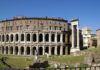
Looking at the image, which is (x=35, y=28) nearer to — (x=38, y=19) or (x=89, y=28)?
(x=38, y=19)

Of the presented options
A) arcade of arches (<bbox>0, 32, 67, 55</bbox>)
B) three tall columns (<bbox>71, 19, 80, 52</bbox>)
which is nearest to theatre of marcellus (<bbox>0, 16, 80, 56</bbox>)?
arcade of arches (<bbox>0, 32, 67, 55</bbox>)

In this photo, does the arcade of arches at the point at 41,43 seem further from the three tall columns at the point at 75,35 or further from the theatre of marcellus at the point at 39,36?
the three tall columns at the point at 75,35

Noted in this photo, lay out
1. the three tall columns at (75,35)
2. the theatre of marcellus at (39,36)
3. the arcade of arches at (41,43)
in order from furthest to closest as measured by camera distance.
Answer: the theatre of marcellus at (39,36) < the arcade of arches at (41,43) < the three tall columns at (75,35)

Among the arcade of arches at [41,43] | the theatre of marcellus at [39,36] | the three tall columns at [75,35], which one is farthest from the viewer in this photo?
the theatre of marcellus at [39,36]

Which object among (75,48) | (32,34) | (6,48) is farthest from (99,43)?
(6,48)

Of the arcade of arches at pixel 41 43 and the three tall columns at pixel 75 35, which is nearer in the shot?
the three tall columns at pixel 75 35

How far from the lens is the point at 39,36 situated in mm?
125812

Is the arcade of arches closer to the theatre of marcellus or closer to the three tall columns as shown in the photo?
the theatre of marcellus

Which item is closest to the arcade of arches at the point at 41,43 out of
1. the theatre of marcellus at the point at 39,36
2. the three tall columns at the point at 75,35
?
the theatre of marcellus at the point at 39,36

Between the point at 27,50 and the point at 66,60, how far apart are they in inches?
1712

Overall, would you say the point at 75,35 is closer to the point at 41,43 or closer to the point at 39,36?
the point at 41,43

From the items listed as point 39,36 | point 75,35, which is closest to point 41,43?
point 39,36

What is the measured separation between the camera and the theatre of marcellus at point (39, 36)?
125 metres

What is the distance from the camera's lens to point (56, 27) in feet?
420
